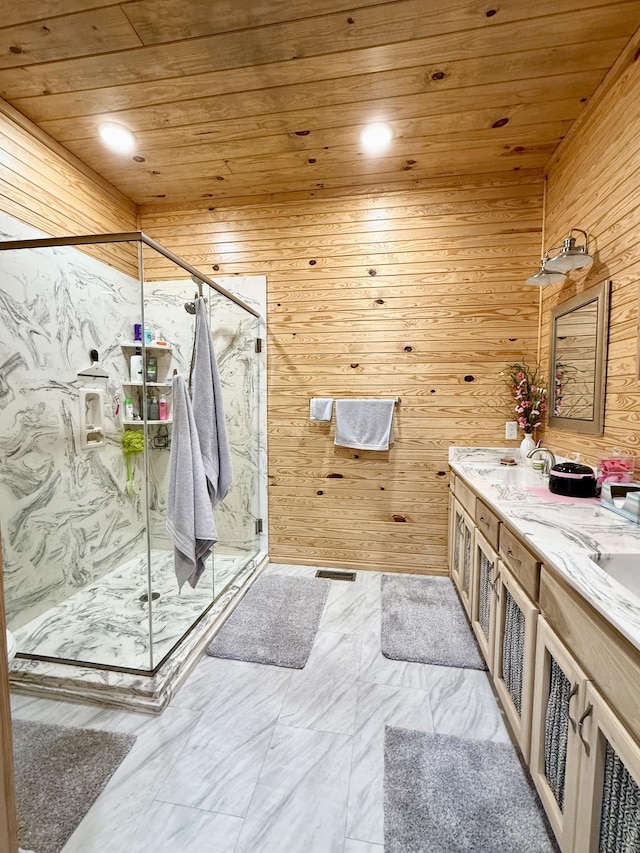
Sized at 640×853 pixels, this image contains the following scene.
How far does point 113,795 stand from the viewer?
46.4 inches

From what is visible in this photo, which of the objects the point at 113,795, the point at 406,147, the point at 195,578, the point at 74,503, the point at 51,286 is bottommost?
the point at 113,795

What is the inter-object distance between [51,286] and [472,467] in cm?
272

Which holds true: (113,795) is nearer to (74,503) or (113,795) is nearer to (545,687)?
(545,687)

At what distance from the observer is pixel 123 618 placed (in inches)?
80.4

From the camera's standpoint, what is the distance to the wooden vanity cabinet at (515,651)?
1163mm

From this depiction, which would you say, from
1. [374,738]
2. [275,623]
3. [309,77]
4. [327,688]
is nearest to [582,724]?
[374,738]

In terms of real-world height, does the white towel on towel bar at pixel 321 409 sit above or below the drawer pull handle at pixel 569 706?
above

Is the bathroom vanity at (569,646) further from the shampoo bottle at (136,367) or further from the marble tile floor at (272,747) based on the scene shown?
the shampoo bottle at (136,367)

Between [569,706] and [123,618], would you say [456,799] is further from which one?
[123,618]

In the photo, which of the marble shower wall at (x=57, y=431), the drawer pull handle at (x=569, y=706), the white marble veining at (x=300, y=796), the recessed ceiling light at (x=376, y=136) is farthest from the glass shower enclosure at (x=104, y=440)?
the drawer pull handle at (x=569, y=706)

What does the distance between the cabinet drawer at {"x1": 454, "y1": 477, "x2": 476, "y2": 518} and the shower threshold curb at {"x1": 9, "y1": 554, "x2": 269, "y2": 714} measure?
5.17ft

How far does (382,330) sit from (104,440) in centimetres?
207

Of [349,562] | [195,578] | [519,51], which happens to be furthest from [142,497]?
[519,51]

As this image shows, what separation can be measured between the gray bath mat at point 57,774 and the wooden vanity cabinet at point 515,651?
1403 millimetres
